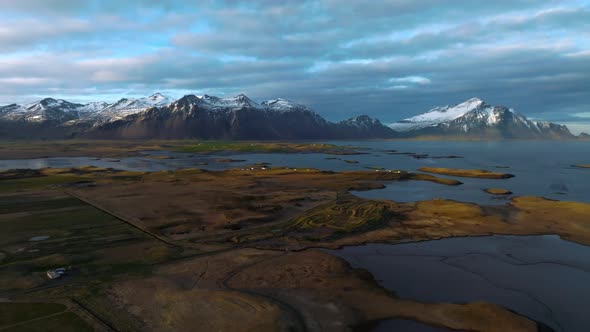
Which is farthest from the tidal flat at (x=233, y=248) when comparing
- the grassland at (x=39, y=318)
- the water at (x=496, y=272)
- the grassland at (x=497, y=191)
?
the grassland at (x=497, y=191)

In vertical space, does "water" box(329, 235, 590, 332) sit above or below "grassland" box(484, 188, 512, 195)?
below

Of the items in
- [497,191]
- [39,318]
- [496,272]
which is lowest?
[39,318]

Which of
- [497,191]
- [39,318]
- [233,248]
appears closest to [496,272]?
[233,248]

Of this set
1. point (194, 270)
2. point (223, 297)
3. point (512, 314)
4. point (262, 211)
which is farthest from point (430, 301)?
point (262, 211)

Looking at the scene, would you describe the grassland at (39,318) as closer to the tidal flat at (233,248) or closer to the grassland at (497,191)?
the tidal flat at (233,248)

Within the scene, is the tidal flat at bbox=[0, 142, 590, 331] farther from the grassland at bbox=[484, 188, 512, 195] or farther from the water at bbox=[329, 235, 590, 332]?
the grassland at bbox=[484, 188, 512, 195]

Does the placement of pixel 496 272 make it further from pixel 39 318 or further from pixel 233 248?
pixel 39 318

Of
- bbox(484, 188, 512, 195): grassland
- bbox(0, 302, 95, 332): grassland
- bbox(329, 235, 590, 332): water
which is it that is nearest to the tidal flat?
bbox(0, 302, 95, 332): grassland
